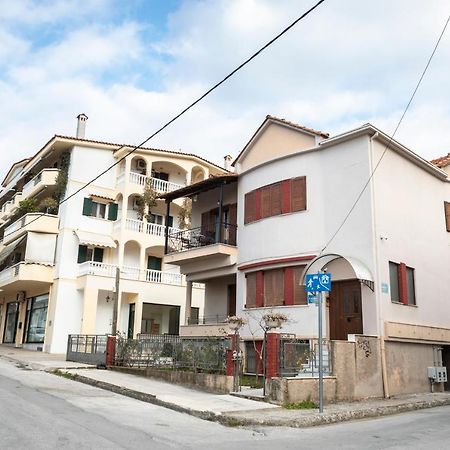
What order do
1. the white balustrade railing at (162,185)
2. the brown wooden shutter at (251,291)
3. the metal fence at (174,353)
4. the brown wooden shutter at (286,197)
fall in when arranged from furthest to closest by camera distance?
the white balustrade railing at (162,185) < the brown wooden shutter at (251,291) < the brown wooden shutter at (286,197) < the metal fence at (174,353)

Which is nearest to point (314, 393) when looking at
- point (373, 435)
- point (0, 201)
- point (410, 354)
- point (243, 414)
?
point (243, 414)

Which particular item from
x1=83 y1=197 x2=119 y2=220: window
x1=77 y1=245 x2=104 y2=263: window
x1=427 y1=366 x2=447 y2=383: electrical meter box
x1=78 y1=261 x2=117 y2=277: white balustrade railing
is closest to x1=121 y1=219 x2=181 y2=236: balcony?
x1=83 y1=197 x2=119 y2=220: window

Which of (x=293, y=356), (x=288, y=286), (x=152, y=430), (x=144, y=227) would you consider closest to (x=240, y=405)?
(x=293, y=356)

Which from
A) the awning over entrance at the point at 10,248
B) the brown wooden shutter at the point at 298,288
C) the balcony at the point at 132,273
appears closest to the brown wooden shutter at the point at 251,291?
the brown wooden shutter at the point at 298,288

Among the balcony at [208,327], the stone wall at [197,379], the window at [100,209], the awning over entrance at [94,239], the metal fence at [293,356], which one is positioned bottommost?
the stone wall at [197,379]

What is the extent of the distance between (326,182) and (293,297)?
4.22 meters

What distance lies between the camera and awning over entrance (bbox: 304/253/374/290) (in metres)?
16.2

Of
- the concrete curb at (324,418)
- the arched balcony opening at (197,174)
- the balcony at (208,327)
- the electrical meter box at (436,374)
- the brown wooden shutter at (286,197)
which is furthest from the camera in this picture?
the arched balcony opening at (197,174)

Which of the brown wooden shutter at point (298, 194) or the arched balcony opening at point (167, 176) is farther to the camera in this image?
the arched balcony opening at point (167, 176)

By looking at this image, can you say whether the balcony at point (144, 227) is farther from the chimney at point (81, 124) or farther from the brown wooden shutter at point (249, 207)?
the brown wooden shutter at point (249, 207)

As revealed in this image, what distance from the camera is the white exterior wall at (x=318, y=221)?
17.3 m

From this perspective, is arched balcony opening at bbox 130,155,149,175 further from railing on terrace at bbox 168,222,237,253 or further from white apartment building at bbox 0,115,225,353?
railing on terrace at bbox 168,222,237,253

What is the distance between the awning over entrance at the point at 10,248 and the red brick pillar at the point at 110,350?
16.2 meters

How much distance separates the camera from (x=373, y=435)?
9680 mm
